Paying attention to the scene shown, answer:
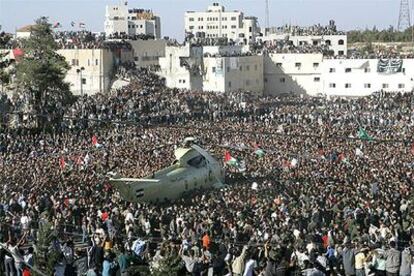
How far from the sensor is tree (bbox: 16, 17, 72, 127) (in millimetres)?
44469

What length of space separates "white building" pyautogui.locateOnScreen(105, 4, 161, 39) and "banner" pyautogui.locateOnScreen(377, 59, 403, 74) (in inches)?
1992

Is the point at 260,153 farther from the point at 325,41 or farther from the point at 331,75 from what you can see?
the point at 325,41

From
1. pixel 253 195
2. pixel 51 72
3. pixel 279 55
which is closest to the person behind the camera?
pixel 253 195

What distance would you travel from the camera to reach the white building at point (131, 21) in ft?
368

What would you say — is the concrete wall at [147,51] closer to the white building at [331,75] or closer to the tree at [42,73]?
the white building at [331,75]

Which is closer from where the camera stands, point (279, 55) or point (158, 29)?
point (279, 55)

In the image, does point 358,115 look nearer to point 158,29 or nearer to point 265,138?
point 265,138

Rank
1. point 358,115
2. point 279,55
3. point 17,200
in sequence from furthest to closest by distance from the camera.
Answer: point 279,55 → point 358,115 → point 17,200

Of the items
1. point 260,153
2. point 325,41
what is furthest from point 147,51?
point 260,153

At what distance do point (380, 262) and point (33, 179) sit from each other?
13728 millimetres

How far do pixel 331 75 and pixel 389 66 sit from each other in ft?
15.5

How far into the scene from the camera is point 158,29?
118375mm

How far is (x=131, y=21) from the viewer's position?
113 meters

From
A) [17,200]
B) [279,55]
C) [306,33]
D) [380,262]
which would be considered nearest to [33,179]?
[17,200]
